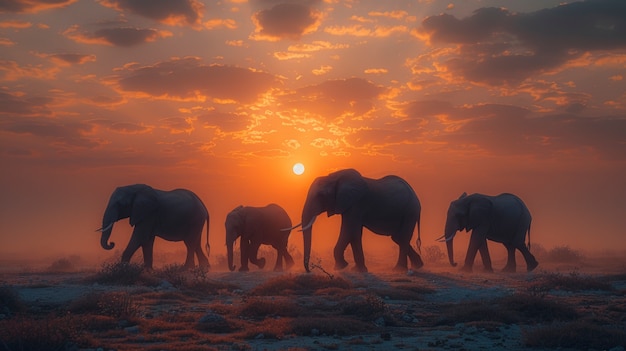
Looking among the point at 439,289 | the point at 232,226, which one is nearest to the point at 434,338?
the point at 439,289

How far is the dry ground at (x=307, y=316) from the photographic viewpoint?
12141mm

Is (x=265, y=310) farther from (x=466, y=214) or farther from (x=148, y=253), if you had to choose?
(x=466, y=214)

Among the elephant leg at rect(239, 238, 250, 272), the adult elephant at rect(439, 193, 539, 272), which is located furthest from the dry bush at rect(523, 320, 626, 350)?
the elephant leg at rect(239, 238, 250, 272)

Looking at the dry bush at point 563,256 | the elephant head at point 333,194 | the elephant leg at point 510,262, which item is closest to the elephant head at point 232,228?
the elephant head at point 333,194

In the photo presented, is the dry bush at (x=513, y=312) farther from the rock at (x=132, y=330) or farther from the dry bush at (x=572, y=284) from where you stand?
the rock at (x=132, y=330)

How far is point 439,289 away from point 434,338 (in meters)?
8.71

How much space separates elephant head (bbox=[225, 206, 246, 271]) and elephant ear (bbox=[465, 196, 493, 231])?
11.5 m

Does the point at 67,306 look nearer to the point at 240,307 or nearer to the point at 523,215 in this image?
the point at 240,307

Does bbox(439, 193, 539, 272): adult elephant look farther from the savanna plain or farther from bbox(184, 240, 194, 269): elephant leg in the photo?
bbox(184, 240, 194, 269): elephant leg

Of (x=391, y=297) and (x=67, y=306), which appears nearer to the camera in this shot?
(x=67, y=306)

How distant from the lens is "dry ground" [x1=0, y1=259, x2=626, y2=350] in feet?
39.8

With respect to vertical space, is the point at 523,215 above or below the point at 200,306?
above

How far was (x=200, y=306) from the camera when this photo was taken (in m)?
17.2

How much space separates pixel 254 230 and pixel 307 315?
16818mm
